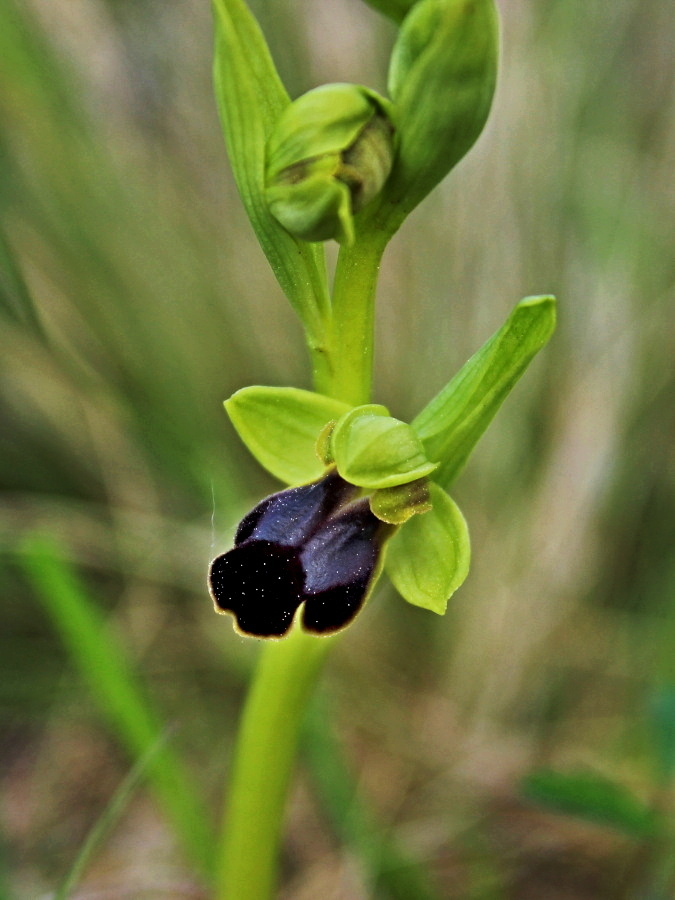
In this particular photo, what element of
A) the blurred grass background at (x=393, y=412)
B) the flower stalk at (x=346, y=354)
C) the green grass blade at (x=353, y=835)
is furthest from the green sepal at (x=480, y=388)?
the blurred grass background at (x=393, y=412)

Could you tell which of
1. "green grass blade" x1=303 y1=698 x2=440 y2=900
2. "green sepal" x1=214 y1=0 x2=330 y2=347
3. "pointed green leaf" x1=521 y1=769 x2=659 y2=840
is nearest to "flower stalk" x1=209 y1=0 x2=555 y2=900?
"green sepal" x1=214 y1=0 x2=330 y2=347

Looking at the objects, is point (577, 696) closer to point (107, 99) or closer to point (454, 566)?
point (454, 566)

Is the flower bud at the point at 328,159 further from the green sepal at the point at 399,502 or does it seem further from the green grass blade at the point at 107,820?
the green grass blade at the point at 107,820

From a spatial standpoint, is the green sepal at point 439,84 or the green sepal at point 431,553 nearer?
the green sepal at point 439,84

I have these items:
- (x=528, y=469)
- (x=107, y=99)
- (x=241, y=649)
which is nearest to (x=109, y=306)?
(x=107, y=99)

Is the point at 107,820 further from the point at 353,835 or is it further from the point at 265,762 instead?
the point at 353,835

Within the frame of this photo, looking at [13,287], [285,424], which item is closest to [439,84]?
[285,424]

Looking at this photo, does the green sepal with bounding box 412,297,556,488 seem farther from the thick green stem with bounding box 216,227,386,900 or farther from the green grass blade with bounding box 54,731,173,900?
the green grass blade with bounding box 54,731,173,900
